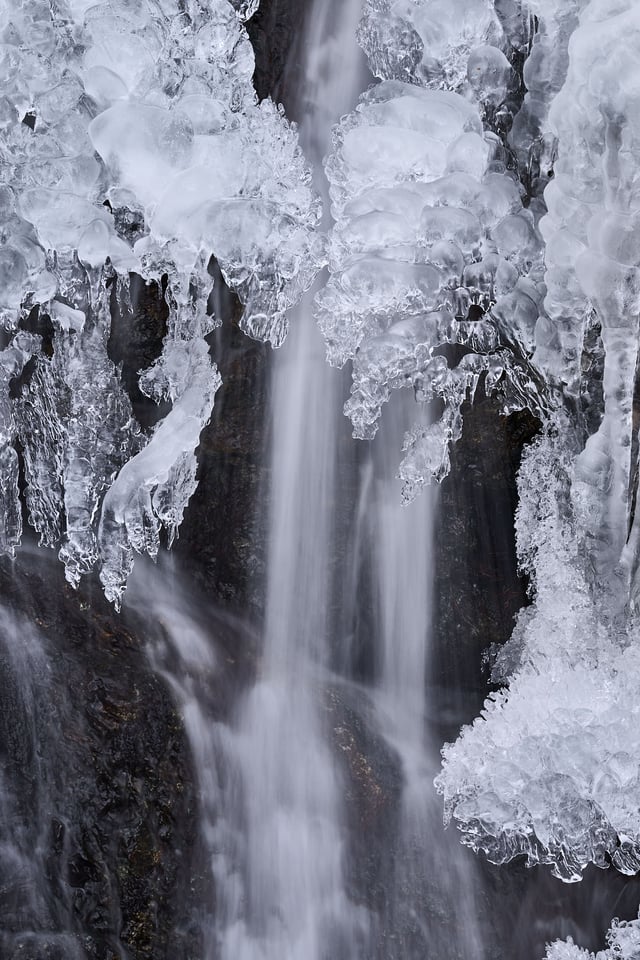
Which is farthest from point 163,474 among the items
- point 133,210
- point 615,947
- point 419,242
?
point 615,947

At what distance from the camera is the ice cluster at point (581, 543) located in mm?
2336

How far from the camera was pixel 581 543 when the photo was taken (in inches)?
118

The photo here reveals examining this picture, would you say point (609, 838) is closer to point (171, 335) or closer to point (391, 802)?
point (391, 802)

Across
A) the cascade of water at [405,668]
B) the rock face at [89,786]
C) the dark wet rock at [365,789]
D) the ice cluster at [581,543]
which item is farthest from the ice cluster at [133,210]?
the dark wet rock at [365,789]

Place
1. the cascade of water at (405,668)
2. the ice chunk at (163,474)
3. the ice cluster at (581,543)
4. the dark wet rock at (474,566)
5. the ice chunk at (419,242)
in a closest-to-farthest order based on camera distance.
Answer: the ice cluster at (581,543), the ice chunk at (419,242), the ice chunk at (163,474), the cascade of water at (405,668), the dark wet rock at (474,566)

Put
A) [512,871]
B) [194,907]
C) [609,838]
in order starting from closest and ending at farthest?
[609,838], [512,871], [194,907]

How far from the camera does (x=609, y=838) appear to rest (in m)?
2.71

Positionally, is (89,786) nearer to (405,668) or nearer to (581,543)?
(405,668)

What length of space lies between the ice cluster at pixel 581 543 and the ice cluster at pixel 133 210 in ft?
3.07

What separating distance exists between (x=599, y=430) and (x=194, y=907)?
2.55 m

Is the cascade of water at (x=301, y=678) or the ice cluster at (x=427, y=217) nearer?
the ice cluster at (x=427, y=217)

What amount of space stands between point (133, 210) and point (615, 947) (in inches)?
130

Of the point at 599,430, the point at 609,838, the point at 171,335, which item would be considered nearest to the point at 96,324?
the point at 171,335

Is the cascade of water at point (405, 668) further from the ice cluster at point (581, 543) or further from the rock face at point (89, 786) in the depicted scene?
the rock face at point (89, 786)
